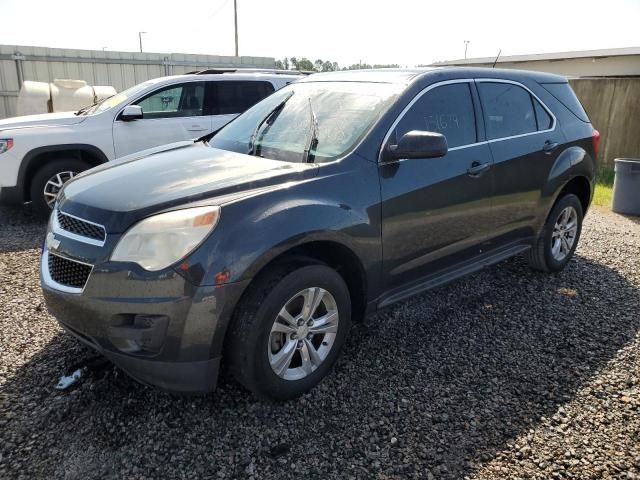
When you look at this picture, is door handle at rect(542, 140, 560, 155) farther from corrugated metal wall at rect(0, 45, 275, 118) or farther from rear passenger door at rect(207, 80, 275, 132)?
corrugated metal wall at rect(0, 45, 275, 118)

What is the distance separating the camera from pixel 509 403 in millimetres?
2904

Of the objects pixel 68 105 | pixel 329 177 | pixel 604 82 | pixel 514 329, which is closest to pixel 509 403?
pixel 514 329

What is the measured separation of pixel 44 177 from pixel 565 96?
596 centimetres

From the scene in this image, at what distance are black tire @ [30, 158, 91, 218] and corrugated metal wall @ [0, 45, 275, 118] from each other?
1013 centimetres

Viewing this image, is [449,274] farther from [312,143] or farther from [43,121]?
[43,121]

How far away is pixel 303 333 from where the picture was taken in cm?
286

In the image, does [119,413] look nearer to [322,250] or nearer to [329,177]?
[322,250]

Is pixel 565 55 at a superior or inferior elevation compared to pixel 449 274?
superior

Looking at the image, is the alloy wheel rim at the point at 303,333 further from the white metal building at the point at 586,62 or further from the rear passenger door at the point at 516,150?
the white metal building at the point at 586,62

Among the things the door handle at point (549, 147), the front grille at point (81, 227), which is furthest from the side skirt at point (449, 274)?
the front grille at point (81, 227)

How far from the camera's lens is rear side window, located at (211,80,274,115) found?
7.27 metres

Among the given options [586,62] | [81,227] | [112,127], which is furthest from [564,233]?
[586,62]

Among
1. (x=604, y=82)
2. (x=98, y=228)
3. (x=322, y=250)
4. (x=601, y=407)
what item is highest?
(x=604, y=82)

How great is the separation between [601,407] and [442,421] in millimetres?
959
